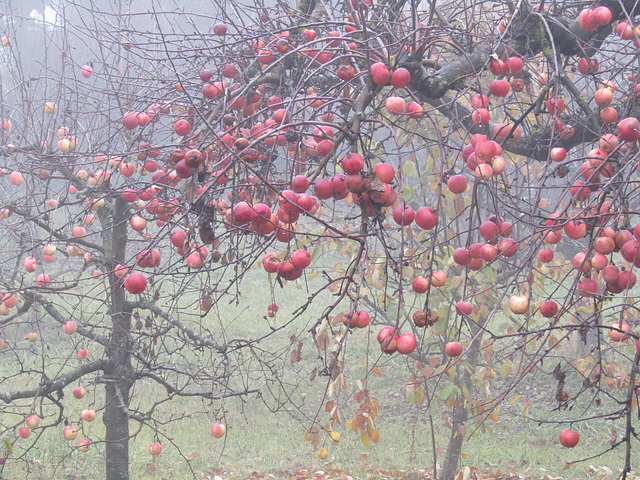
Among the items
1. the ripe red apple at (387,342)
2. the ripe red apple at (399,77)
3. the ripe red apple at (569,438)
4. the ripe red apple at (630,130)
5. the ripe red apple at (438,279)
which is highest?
the ripe red apple at (399,77)

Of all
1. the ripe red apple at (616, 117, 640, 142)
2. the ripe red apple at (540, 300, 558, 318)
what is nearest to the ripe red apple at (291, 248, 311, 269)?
the ripe red apple at (540, 300, 558, 318)

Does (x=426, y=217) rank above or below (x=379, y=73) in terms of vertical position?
below

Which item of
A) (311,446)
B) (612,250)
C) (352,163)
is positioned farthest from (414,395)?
(311,446)

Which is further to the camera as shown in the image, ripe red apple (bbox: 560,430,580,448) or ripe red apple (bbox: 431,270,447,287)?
ripe red apple (bbox: 560,430,580,448)

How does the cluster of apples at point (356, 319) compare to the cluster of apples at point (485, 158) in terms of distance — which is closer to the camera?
the cluster of apples at point (356, 319)

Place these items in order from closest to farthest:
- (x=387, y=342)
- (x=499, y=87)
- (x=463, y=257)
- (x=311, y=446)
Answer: (x=387, y=342) → (x=463, y=257) → (x=499, y=87) → (x=311, y=446)

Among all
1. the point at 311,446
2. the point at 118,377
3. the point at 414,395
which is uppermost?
the point at 118,377

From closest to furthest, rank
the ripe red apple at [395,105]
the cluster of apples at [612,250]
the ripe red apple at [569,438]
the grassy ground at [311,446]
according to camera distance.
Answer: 1. the cluster of apples at [612,250]
2. the ripe red apple at [395,105]
3. the ripe red apple at [569,438]
4. the grassy ground at [311,446]

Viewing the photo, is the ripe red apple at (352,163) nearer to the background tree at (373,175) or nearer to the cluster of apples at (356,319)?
the background tree at (373,175)

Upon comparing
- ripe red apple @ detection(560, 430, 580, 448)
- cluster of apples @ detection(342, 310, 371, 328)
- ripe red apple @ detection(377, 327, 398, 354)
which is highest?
cluster of apples @ detection(342, 310, 371, 328)

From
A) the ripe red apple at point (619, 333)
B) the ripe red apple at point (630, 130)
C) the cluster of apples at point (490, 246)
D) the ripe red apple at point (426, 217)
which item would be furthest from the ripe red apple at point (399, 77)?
the ripe red apple at point (619, 333)

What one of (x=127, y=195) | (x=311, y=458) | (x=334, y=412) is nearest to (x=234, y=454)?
(x=311, y=458)

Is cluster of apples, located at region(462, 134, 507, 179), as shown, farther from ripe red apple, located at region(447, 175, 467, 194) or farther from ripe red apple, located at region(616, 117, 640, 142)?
ripe red apple, located at region(616, 117, 640, 142)

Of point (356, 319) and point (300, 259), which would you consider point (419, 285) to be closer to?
point (356, 319)
